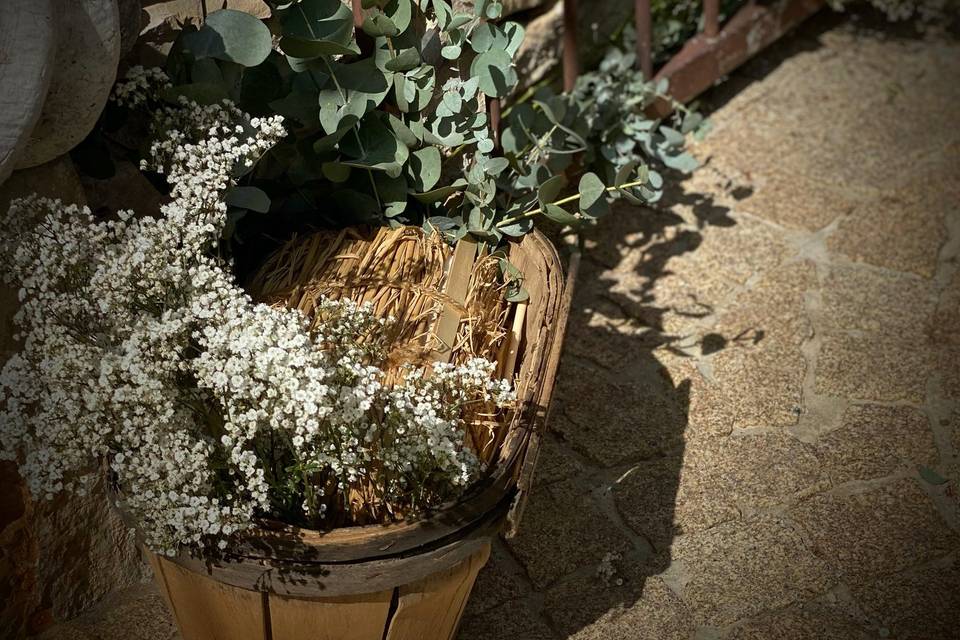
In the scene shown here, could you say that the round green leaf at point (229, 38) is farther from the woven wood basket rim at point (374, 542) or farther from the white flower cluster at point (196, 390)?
the woven wood basket rim at point (374, 542)

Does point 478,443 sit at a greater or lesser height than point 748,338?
greater

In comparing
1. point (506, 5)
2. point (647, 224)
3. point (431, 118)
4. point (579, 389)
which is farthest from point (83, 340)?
point (647, 224)

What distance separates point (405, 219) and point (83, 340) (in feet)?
3.01

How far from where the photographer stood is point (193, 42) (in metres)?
2.04

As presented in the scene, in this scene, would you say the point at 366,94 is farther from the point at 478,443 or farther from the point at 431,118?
the point at 478,443

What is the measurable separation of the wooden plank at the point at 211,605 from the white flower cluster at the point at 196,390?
13 centimetres

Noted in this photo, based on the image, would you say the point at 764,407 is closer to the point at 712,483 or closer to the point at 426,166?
the point at 712,483

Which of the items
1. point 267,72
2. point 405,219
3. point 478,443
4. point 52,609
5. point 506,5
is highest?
point 267,72

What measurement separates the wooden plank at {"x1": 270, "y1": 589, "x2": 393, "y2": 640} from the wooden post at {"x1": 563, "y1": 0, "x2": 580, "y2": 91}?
1930 mm

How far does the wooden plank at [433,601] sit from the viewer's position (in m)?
1.83

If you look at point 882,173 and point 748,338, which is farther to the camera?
point 882,173

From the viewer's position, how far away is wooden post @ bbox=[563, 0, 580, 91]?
10.2ft

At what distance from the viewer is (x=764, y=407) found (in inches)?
108

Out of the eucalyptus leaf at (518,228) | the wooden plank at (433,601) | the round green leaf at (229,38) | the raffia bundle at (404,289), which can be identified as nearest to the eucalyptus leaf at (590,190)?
the eucalyptus leaf at (518,228)
